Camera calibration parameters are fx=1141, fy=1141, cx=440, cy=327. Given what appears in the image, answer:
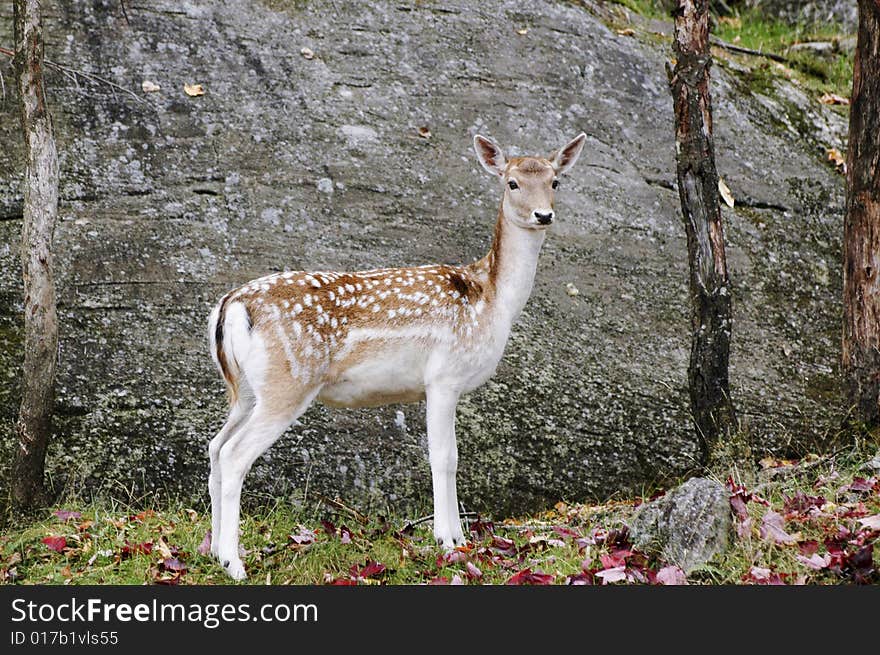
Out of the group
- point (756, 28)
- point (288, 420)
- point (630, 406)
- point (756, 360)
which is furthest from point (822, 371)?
point (756, 28)

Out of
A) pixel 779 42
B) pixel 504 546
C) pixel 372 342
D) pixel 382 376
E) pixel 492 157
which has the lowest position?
pixel 504 546

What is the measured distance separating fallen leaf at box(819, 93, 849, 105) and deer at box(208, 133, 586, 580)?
701cm

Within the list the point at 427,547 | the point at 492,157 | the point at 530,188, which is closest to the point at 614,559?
the point at 427,547

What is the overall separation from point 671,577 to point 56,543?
3.65 meters

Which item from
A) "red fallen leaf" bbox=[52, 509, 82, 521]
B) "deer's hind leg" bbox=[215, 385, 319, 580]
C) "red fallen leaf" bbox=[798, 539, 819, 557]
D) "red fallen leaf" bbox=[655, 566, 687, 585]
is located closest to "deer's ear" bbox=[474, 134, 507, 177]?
"deer's hind leg" bbox=[215, 385, 319, 580]

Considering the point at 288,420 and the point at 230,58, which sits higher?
the point at 230,58

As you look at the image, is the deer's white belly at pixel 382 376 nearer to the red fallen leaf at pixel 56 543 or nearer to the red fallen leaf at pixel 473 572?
the red fallen leaf at pixel 473 572

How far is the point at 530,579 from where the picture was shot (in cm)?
609

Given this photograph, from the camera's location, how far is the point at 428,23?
495 inches

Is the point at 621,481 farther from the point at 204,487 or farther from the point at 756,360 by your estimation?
the point at 204,487

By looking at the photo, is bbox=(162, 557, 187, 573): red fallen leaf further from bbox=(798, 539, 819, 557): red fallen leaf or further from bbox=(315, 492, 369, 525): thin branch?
bbox=(798, 539, 819, 557): red fallen leaf

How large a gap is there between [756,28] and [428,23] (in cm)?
553

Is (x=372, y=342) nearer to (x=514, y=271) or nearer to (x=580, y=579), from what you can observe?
(x=514, y=271)

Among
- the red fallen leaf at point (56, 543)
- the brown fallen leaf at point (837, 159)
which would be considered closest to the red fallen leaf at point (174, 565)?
the red fallen leaf at point (56, 543)
